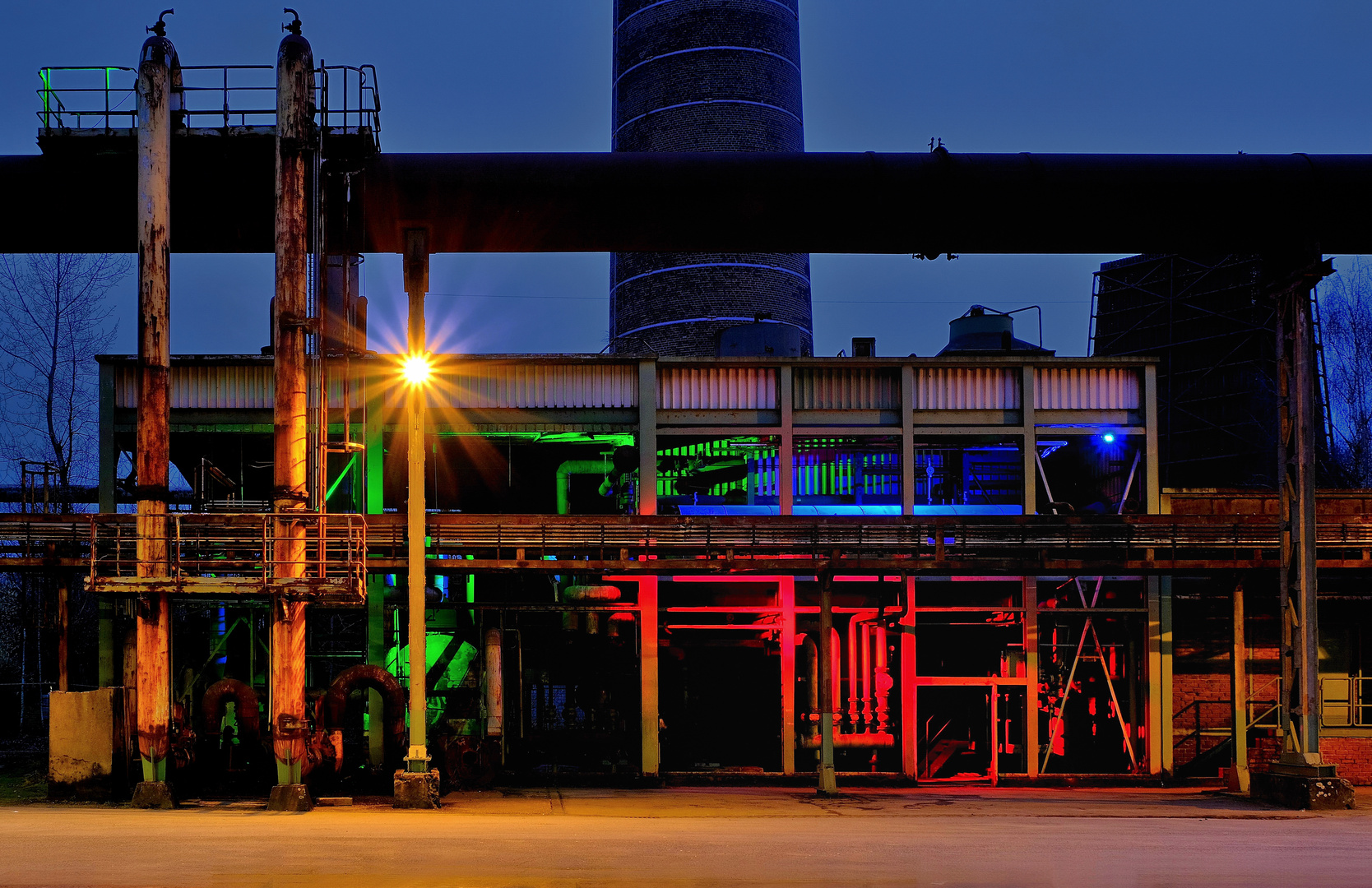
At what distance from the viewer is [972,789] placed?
63.5 feet

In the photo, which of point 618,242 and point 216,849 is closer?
point 216,849

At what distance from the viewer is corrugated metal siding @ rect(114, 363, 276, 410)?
20672 mm

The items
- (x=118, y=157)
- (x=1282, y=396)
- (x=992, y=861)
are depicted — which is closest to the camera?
(x=992, y=861)

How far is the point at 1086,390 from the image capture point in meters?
21.3

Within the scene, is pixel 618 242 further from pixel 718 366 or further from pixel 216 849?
pixel 216 849

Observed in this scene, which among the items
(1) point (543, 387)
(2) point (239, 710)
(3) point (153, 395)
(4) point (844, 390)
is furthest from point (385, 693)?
(4) point (844, 390)

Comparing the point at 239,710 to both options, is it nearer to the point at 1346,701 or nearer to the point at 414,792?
the point at 414,792

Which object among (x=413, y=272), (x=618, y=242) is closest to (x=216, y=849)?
(x=413, y=272)

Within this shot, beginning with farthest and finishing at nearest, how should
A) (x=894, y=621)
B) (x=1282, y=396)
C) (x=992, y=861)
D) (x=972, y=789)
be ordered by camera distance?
(x=894, y=621)
(x=972, y=789)
(x=1282, y=396)
(x=992, y=861)

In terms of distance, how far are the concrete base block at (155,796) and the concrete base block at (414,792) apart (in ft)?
10.1

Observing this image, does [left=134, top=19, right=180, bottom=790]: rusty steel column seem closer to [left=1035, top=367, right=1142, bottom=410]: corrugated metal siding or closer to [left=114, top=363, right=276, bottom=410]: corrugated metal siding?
[left=114, top=363, right=276, bottom=410]: corrugated metal siding

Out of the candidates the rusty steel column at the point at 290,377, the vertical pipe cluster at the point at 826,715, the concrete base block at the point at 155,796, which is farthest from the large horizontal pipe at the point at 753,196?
the concrete base block at the point at 155,796

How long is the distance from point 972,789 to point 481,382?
36.4 feet

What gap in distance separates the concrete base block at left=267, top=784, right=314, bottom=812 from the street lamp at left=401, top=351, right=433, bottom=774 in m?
1.38
